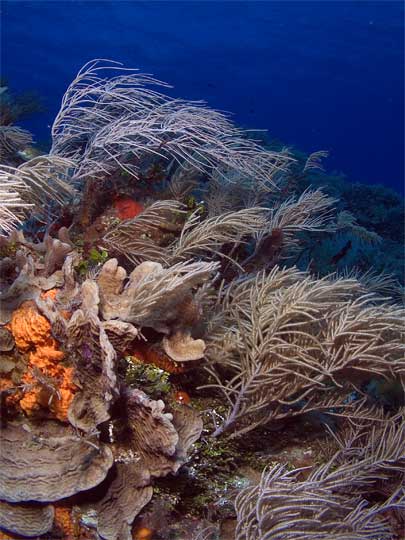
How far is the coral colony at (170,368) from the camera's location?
239cm

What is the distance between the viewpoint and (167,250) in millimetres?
3604

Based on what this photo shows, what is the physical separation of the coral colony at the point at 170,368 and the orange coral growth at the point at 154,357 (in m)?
0.01

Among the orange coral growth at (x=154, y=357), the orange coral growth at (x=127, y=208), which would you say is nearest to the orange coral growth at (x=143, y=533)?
the orange coral growth at (x=154, y=357)

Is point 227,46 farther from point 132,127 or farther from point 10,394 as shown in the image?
point 10,394

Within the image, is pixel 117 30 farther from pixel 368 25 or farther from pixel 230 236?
pixel 230 236

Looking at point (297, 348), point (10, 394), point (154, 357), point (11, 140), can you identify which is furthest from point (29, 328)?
point (11, 140)

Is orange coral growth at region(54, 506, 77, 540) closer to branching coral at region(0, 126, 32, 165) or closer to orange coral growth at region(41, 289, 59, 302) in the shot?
orange coral growth at region(41, 289, 59, 302)

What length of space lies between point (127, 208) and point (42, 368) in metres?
1.86

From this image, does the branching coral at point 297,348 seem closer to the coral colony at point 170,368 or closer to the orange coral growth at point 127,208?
the coral colony at point 170,368

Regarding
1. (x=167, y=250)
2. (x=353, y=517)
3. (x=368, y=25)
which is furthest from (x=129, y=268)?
(x=368, y=25)

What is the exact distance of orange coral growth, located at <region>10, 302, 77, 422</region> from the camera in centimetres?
246

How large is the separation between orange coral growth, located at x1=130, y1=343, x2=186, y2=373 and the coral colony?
0.03 feet

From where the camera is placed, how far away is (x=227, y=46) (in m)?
52.6

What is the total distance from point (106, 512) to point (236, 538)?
2.51 feet
